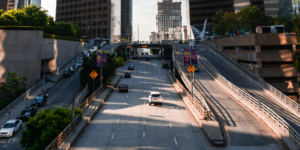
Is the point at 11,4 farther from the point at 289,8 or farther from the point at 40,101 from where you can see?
the point at 289,8

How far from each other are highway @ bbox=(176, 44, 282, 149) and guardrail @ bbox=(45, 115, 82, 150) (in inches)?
531

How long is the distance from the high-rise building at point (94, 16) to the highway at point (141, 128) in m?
94.3

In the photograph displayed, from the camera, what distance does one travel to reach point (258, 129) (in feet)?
58.2

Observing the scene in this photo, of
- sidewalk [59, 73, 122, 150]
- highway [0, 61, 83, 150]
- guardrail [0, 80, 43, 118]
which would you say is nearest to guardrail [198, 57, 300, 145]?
sidewalk [59, 73, 122, 150]

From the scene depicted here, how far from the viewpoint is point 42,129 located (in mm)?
15844

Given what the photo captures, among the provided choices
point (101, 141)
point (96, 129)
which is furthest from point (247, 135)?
point (96, 129)

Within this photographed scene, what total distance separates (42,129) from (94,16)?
118 metres

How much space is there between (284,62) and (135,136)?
45.2 metres

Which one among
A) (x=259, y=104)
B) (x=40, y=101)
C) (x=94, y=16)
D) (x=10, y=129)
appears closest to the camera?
(x=10, y=129)

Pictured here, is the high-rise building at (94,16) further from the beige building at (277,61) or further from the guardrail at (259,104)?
the beige building at (277,61)

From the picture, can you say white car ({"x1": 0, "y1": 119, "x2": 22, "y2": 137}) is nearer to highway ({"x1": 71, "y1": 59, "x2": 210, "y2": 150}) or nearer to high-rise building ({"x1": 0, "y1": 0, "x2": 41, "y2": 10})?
highway ({"x1": 71, "y1": 59, "x2": 210, "y2": 150})

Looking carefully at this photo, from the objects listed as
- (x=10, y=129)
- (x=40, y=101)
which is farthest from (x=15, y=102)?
(x=10, y=129)

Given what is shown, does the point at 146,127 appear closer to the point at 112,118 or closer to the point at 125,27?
the point at 112,118

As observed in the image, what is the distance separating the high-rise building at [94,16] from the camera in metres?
118
